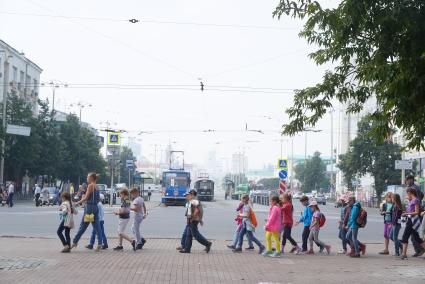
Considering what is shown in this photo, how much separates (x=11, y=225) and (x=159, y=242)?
7.99 metres

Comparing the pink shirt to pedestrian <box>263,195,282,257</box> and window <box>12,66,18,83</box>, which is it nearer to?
pedestrian <box>263,195,282,257</box>

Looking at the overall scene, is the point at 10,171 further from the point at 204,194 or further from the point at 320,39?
the point at 320,39

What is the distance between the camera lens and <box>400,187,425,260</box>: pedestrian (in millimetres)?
16744

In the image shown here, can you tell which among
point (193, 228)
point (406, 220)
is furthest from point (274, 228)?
point (406, 220)

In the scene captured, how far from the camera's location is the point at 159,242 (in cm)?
2005

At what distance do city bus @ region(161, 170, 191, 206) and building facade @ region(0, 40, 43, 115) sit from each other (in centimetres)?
1634

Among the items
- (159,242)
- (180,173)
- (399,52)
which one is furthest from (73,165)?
(399,52)

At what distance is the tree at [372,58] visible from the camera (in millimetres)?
10492

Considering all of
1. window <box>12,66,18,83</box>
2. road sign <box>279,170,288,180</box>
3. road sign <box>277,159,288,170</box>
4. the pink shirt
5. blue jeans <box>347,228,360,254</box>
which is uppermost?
window <box>12,66,18,83</box>

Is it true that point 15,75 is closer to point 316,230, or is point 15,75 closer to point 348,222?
point 316,230

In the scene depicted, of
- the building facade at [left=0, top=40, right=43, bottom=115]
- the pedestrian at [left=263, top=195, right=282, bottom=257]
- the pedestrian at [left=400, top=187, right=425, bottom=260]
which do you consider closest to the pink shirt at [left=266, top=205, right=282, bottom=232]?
the pedestrian at [left=263, top=195, right=282, bottom=257]

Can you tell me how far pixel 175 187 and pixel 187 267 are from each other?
145 ft

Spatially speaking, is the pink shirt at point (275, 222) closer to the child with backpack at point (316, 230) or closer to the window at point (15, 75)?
the child with backpack at point (316, 230)

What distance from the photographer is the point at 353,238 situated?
56.1 feet
